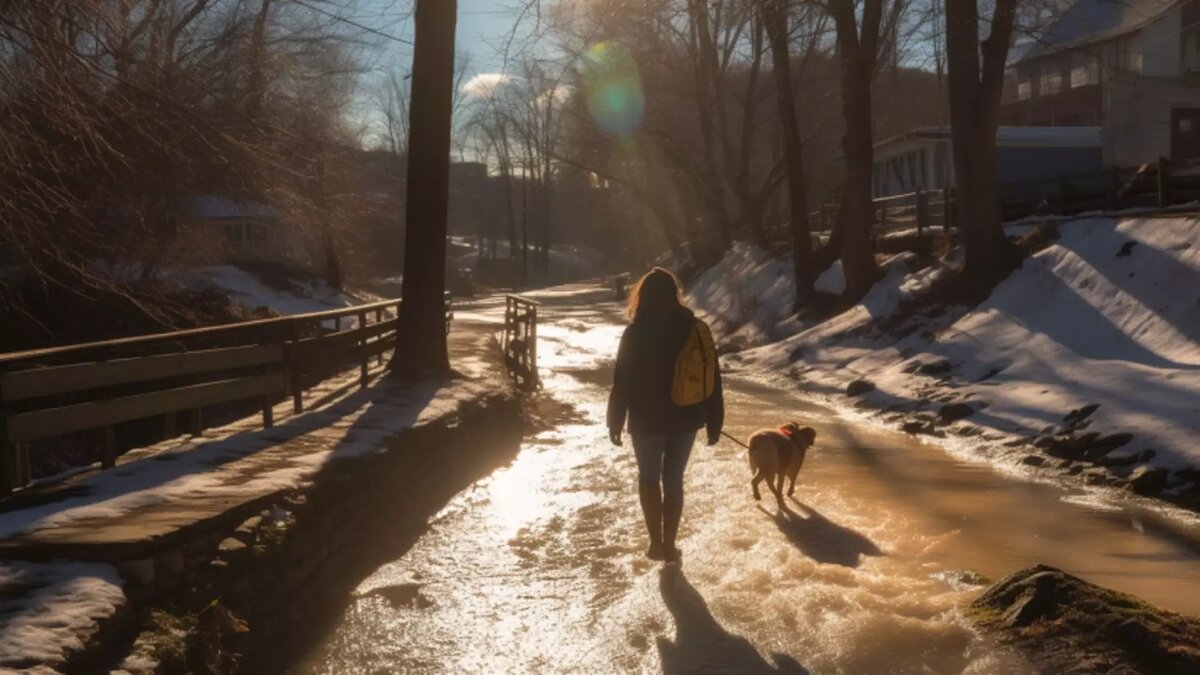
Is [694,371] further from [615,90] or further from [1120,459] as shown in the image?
[615,90]

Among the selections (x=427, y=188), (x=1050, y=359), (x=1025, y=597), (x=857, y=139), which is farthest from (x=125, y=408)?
(x=857, y=139)

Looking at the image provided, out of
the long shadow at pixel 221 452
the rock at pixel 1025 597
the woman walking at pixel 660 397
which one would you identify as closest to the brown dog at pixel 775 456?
the woman walking at pixel 660 397

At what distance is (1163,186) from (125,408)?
1874 centimetres

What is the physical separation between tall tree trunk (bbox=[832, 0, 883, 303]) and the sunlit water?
1496 cm

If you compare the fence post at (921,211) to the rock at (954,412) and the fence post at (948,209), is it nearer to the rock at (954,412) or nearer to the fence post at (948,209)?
the fence post at (948,209)

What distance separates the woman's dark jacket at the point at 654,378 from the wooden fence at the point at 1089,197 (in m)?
16.9

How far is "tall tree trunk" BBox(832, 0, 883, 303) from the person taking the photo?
27.7 meters

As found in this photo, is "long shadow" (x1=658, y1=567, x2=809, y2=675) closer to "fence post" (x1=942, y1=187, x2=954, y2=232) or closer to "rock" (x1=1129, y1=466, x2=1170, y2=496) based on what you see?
"rock" (x1=1129, y1=466, x2=1170, y2=496)

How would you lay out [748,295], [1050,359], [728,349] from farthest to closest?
[748,295], [728,349], [1050,359]

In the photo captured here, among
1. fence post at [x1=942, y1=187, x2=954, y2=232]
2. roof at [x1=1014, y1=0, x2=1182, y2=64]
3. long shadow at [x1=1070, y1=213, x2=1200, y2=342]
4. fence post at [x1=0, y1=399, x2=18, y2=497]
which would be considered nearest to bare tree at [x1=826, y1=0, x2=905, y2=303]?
fence post at [x1=942, y1=187, x2=954, y2=232]

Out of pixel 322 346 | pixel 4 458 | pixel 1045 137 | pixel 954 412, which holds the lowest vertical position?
pixel 954 412

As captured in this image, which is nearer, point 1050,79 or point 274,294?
point 274,294

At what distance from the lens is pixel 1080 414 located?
14922mm

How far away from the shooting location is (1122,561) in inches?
366
